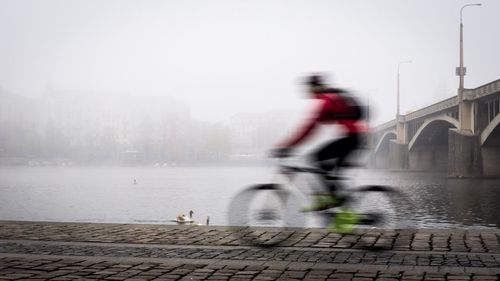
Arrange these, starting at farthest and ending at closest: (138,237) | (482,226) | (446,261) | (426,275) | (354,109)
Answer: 1. (482,226)
2. (138,237)
3. (354,109)
4. (446,261)
5. (426,275)

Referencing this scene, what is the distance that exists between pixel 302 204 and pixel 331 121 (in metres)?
1.11

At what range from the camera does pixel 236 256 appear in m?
6.95

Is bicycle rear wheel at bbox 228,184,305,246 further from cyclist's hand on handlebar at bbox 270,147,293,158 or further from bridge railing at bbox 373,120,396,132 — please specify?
bridge railing at bbox 373,120,396,132

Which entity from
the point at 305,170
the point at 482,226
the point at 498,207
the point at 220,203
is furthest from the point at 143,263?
the point at 220,203

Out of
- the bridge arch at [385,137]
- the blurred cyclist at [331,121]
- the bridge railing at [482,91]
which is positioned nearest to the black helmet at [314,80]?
the blurred cyclist at [331,121]

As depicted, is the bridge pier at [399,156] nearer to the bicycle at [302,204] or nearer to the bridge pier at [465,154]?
the bridge pier at [465,154]

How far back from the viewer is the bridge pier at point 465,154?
5297cm

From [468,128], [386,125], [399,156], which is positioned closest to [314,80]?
[468,128]

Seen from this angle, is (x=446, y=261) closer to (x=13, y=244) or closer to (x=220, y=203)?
(x=13, y=244)

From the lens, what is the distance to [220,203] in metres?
35.9

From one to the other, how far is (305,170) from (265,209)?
0.76 meters

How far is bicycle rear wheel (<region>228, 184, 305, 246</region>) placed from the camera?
7.43 metres

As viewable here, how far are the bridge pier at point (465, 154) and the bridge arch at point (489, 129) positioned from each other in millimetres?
1027

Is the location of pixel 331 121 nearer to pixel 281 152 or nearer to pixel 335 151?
pixel 335 151
